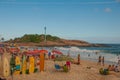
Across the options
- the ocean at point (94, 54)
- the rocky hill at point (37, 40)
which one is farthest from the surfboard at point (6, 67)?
the rocky hill at point (37, 40)

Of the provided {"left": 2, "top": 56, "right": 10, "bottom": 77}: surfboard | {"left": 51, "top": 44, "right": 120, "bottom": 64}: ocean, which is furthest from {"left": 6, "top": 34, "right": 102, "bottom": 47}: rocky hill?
{"left": 2, "top": 56, "right": 10, "bottom": 77}: surfboard

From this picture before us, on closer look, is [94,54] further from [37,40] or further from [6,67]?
[37,40]

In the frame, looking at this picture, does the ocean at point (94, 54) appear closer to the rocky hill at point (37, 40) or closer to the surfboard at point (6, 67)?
the surfboard at point (6, 67)

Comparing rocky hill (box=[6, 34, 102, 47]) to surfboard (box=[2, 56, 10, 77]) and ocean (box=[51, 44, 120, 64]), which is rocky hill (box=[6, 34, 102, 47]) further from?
surfboard (box=[2, 56, 10, 77])

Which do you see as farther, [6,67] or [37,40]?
[37,40]

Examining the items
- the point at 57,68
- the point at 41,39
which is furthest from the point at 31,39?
the point at 57,68

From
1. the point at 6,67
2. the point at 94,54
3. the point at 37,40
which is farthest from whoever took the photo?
the point at 37,40

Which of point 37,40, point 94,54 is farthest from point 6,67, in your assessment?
point 37,40

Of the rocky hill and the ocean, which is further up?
the rocky hill

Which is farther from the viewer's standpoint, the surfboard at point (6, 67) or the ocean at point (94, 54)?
the ocean at point (94, 54)

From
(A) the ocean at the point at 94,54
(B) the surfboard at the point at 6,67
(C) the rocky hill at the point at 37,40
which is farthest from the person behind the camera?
(C) the rocky hill at the point at 37,40

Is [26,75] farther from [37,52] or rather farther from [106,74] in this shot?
[37,52]

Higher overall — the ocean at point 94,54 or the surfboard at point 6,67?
the surfboard at point 6,67

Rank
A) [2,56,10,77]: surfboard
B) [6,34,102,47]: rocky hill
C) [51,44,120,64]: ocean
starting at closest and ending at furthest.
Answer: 1. [2,56,10,77]: surfboard
2. [51,44,120,64]: ocean
3. [6,34,102,47]: rocky hill
